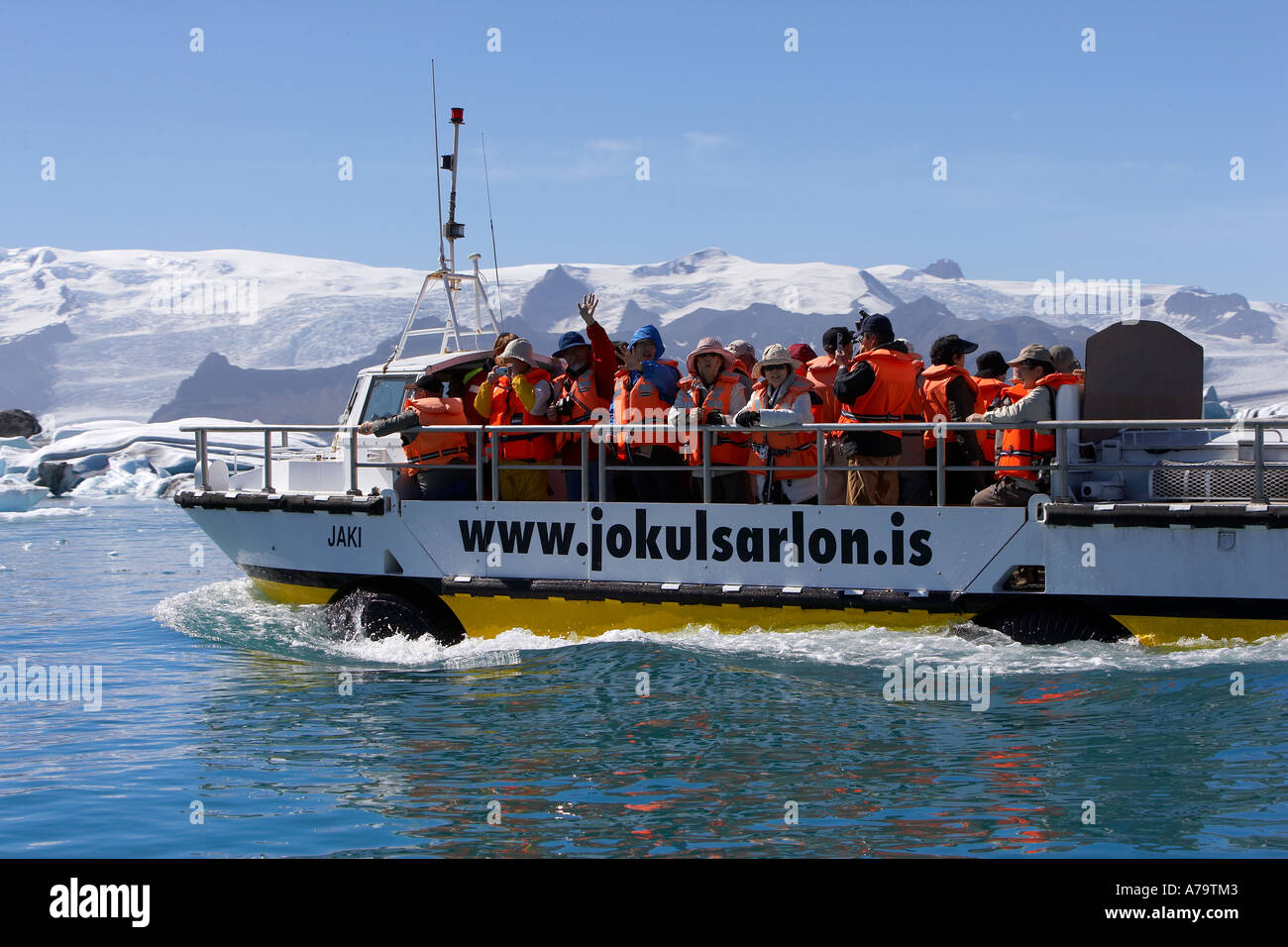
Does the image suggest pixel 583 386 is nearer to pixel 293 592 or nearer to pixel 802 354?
pixel 802 354

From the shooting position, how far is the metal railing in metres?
6.26

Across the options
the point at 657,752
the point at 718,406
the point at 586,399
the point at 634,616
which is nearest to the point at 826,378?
the point at 718,406

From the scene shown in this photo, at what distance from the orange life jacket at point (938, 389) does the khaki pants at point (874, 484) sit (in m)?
0.34

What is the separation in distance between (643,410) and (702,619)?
137 centimetres

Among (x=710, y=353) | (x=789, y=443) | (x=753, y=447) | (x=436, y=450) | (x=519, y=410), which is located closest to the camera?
(x=789, y=443)

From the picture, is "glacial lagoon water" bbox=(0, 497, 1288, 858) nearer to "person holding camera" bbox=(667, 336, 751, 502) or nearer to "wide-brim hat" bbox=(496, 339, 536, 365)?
"person holding camera" bbox=(667, 336, 751, 502)

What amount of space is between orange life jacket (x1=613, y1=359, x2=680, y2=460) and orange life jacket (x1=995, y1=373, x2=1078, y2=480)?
2000 millimetres

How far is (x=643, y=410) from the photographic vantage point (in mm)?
7430

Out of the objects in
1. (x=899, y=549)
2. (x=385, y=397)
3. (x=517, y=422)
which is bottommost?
(x=899, y=549)
